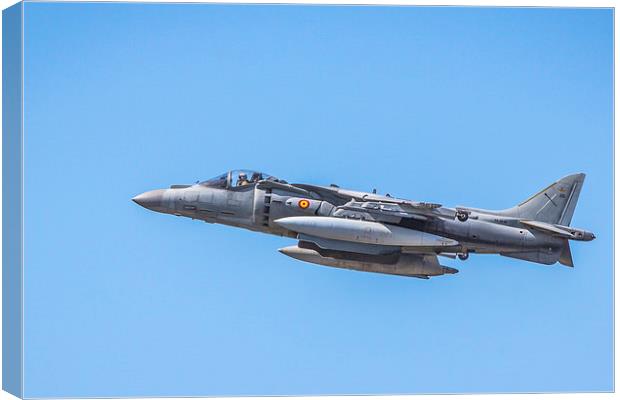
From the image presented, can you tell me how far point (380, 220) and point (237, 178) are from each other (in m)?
3.37

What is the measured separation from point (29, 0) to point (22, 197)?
4093 millimetres

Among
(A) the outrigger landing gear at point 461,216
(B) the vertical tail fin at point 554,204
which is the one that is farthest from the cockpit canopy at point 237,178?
(B) the vertical tail fin at point 554,204

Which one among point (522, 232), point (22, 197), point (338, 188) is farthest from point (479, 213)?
point (22, 197)

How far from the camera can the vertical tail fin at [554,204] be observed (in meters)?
27.8

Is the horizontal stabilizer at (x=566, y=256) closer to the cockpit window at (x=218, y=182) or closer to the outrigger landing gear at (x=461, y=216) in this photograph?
the outrigger landing gear at (x=461, y=216)

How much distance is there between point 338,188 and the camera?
88.7 feet

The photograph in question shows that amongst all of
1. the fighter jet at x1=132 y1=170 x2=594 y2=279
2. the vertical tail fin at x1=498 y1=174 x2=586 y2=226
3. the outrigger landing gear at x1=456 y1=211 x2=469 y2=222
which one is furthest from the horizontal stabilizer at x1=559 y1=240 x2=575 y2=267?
the outrigger landing gear at x1=456 y1=211 x2=469 y2=222

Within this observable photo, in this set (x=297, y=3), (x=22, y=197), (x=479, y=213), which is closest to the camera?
(x=22, y=197)

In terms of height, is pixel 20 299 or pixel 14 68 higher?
pixel 14 68

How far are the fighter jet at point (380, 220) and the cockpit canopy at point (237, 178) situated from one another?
2 cm

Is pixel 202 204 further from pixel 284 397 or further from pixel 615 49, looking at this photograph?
pixel 615 49

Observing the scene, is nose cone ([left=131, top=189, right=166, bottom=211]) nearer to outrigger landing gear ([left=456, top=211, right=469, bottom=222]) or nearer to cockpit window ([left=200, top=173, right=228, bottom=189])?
cockpit window ([left=200, top=173, right=228, bottom=189])

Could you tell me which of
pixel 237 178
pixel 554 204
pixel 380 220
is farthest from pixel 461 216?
pixel 237 178

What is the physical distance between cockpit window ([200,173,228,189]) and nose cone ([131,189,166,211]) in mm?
973
